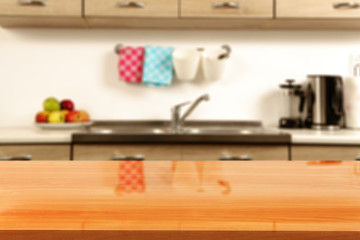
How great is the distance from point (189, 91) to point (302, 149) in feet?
2.81

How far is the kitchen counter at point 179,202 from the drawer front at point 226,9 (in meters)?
1.43

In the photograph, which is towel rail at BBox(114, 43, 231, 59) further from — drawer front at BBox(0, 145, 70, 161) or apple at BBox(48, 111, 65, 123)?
drawer front at BBox(0, 145, 70, 161)

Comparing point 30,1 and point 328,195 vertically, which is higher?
point 30,1

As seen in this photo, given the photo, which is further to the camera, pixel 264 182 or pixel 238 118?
pixel 238 118

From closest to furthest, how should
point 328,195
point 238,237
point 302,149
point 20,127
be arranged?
point 238,237
point 328,195
point 302,149
point 20,127

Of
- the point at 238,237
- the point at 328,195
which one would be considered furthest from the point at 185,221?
the point at 328,195

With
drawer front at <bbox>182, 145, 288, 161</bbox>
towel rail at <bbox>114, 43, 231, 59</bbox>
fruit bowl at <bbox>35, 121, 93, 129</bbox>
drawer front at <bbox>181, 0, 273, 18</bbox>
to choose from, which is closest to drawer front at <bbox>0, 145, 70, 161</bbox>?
fruit bowl at <bbox>35, 121, 93, 129</bbox>

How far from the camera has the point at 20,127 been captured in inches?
91.8

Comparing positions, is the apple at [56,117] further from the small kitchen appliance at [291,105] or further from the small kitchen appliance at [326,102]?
the small kitchen appliance at [326,102]

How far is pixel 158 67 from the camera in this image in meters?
2.31

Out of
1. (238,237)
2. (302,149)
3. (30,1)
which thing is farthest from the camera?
(30,1)

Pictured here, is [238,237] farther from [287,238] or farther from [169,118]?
[169,118]

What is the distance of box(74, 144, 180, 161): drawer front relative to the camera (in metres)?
1.77

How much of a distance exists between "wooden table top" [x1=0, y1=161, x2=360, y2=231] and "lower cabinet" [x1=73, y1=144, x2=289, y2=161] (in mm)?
998
